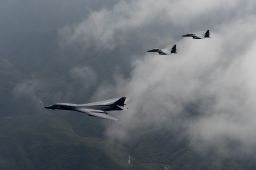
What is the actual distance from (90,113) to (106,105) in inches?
302

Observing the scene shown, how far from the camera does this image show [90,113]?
197500 millimetres

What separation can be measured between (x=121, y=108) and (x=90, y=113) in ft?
43.0

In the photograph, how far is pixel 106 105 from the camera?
199875 mm

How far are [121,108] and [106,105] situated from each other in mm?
6458

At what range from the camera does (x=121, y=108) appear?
199250 mm
